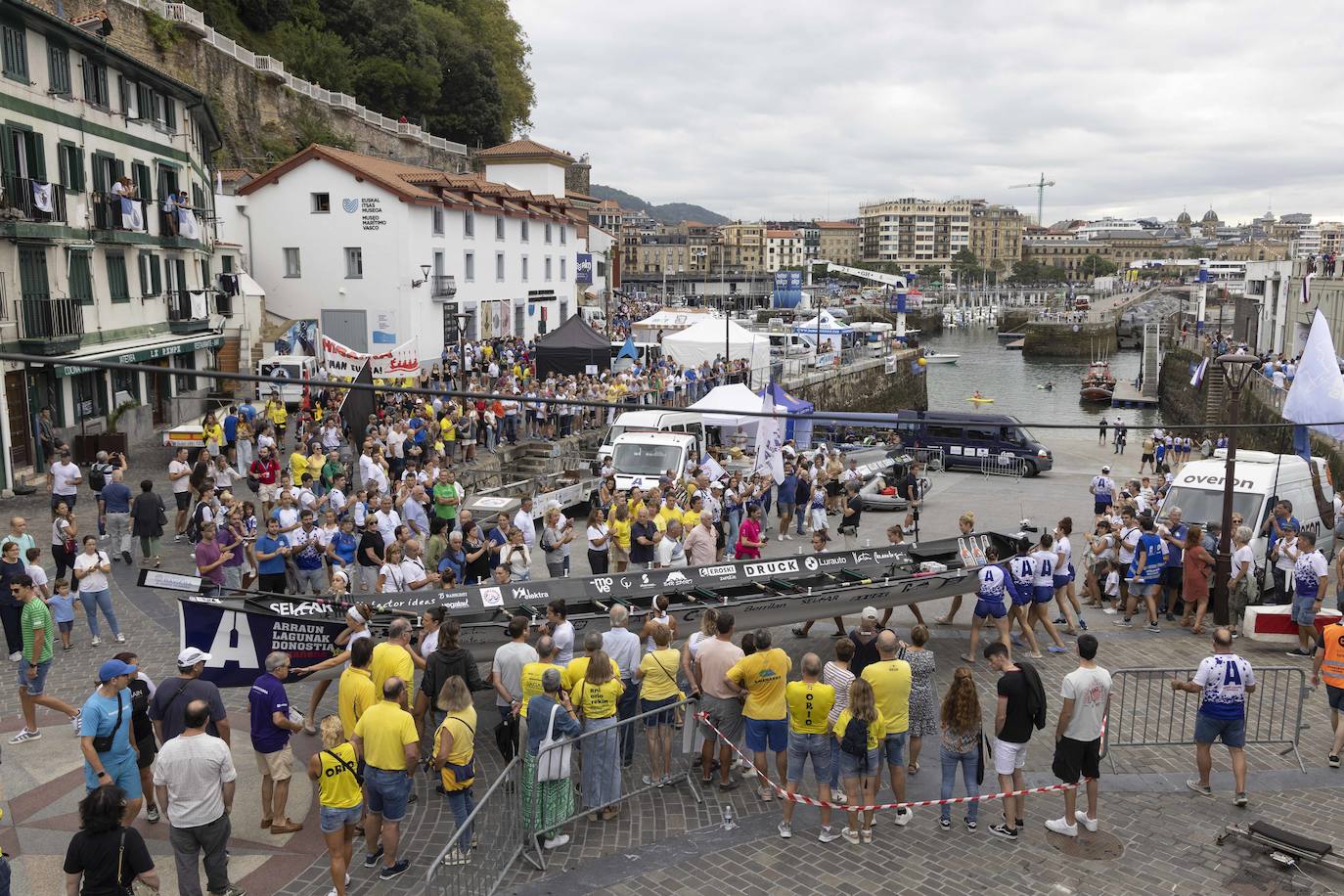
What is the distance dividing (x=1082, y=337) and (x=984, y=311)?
59417 millimetres

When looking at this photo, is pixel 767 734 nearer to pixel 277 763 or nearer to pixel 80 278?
pixel 277 763

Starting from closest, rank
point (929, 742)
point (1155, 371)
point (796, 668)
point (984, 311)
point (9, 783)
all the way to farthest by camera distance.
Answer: point (9, 783)
point (929, 742)
point (796, 668)
point (1155, 371)
point (984, 311)

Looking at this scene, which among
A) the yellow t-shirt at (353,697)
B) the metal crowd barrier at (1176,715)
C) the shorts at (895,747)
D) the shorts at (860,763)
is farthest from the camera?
the metal crowd barrier at (1176,715)

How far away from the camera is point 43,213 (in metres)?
20.7

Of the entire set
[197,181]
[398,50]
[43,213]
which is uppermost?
[398,50]

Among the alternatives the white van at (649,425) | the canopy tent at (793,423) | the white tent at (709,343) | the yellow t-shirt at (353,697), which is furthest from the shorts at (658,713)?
the white tent at (709,343)

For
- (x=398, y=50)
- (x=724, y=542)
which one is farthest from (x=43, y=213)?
(x=398, y=50)

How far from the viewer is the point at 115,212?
23922mm

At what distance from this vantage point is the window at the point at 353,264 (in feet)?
119

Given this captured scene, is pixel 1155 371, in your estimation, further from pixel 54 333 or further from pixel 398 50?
pixel 54 333

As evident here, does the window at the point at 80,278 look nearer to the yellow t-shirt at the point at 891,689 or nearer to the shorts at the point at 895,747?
the yellow t-shirt at the point at 891,689

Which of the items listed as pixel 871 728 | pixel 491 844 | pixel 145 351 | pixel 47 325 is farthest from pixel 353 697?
pixel 145 351

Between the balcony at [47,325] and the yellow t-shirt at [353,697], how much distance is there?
16.4 metres

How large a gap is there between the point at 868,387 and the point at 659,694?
1947 inches
